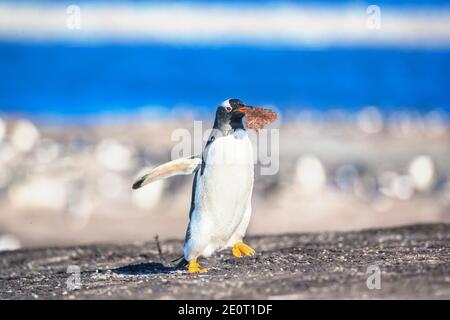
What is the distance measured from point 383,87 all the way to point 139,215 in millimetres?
28921

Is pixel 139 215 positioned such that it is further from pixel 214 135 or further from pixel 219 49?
pixel 219 49

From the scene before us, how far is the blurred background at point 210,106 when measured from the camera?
1420cm

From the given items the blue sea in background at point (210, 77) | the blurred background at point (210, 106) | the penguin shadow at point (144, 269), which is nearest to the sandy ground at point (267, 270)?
the penguin shadow at point (144, 269)

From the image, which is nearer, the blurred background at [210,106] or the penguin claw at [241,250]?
the penguin claw at [241,250]

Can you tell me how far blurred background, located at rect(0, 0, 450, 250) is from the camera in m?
14.2

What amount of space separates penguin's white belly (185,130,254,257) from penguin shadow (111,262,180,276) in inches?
17.8

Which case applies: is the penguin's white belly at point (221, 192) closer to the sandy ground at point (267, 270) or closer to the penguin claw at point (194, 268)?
the penguin claw at point (194, 268)

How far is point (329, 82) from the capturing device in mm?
43094

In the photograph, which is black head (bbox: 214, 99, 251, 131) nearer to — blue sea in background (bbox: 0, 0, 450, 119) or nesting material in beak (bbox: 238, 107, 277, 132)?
nesting material in beak (bbox: 238, 107, 277, 132)

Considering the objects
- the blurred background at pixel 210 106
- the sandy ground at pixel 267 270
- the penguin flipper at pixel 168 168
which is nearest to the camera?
the sandy ground at pixel 267 270

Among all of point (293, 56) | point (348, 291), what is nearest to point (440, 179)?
point (348, 291)

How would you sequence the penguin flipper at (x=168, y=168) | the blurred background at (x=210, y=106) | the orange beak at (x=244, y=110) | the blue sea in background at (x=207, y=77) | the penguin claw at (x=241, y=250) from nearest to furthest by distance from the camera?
the orange beak at (x=244, y=110) → the penguin flipper at (x=168, y=168) → the penguin claw at (x=241, y=250) → the blurred background at (x=210, y=106) → the blue sea in background at (x=207, y=77)
